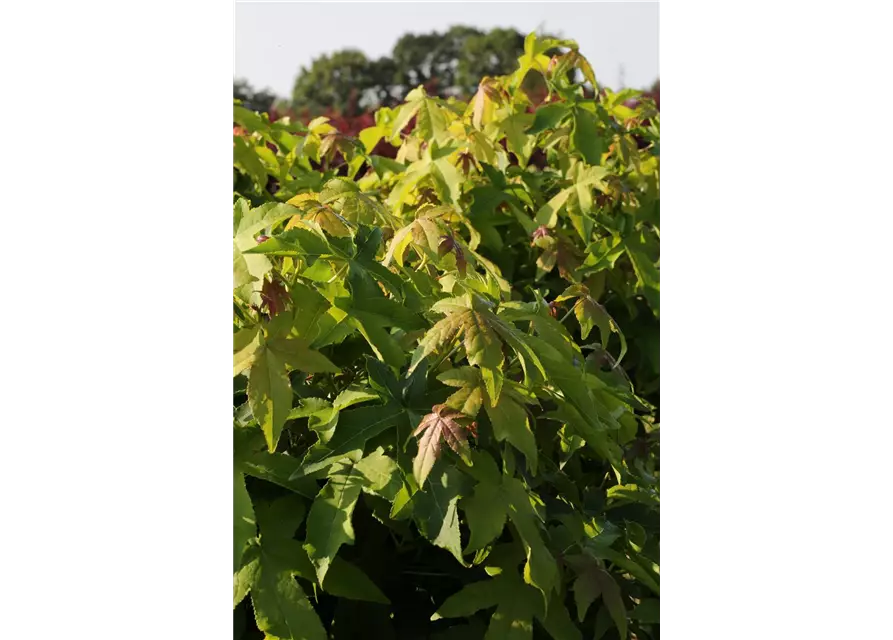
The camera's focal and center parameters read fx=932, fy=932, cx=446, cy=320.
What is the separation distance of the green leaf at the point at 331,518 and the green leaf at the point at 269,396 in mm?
130

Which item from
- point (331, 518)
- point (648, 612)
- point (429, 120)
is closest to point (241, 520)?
point (331, 518)

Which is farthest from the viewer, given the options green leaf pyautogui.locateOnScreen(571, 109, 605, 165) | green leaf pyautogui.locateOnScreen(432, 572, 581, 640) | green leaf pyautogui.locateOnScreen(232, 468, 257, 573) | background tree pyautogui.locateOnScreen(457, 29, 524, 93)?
background tree pyautogui.locateOnScreen(457, 29, 524, 93)

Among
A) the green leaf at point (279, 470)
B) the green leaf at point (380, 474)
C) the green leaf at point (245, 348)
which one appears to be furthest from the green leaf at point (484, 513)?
the green leaf at point (245, 348)

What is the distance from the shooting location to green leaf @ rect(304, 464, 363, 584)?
4.40 feet

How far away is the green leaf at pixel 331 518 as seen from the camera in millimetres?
1340

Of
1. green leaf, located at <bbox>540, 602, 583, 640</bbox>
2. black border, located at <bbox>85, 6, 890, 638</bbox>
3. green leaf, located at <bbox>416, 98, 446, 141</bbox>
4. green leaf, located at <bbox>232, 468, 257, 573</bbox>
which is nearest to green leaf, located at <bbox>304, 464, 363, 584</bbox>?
green leaf, located at <bbox>232, 468, 257, 573</bbox>

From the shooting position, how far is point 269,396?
133cm

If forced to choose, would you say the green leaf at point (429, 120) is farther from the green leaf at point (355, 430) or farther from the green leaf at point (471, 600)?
the green leaf at point (471, 600)

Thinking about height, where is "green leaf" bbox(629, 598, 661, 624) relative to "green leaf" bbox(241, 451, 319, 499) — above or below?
below

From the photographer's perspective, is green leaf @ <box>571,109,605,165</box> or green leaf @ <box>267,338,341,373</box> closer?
green leaf @ <box>267,338,341,373</box>

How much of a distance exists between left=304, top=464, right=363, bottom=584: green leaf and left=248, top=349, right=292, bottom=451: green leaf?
0.43 ft

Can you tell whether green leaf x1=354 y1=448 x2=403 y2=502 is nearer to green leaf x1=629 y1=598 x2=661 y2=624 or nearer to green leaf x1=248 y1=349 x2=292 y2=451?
green leaf x1=248 y1=349 x2=292 y2=451
